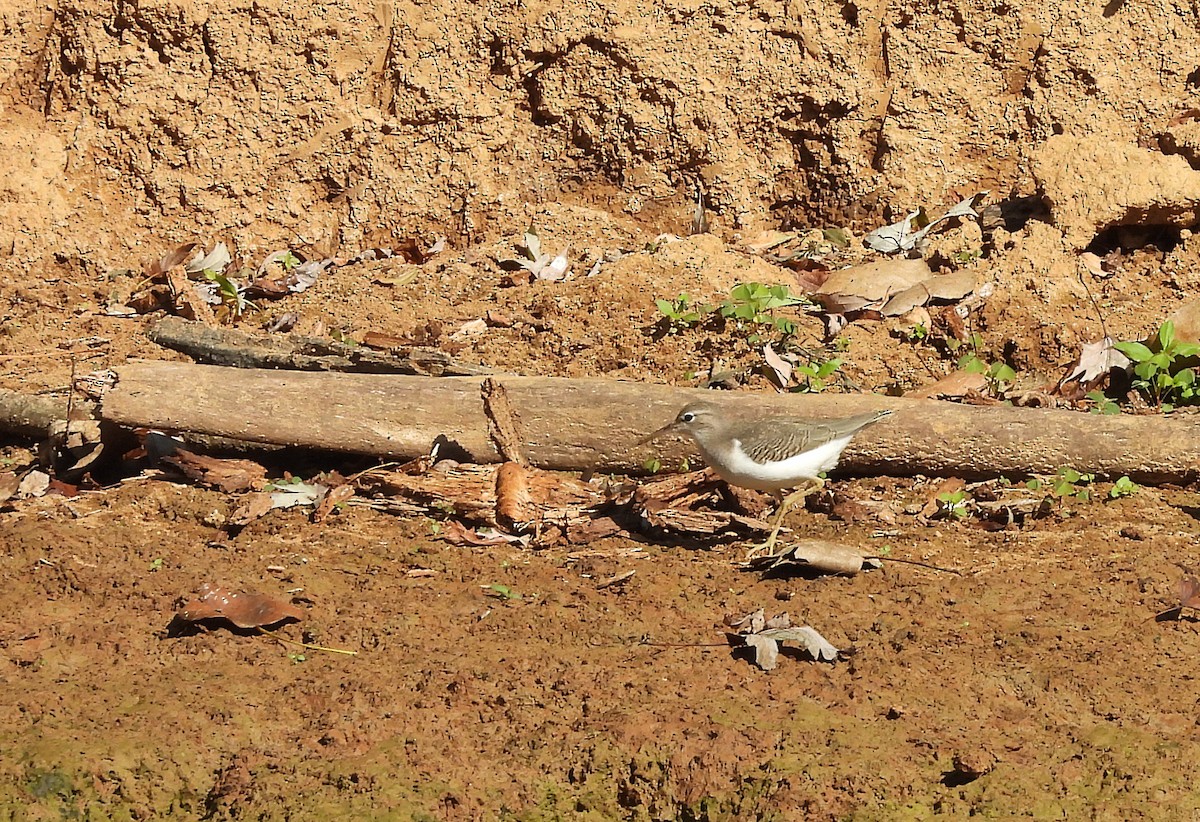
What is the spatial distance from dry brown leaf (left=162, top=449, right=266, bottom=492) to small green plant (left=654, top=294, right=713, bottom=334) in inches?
96.4

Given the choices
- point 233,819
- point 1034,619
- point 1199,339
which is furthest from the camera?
point 1199,339

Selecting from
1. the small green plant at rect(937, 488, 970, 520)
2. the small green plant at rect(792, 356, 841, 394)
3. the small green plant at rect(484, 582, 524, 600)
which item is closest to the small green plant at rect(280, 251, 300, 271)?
the small green plant at rect(792, 356, 841, 394)

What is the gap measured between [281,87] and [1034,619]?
605cm

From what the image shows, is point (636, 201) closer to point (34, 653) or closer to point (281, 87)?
point (281, 87)

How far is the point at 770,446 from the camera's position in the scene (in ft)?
18.5

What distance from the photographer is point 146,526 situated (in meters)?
5.80

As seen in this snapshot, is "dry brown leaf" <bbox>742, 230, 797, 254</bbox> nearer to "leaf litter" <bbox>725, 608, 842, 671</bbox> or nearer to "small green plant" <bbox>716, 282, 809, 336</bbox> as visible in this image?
"small green plant" <bbox>716, 282, 809, 336</bbox>

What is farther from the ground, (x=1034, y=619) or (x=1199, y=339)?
(x=1199, y=339)

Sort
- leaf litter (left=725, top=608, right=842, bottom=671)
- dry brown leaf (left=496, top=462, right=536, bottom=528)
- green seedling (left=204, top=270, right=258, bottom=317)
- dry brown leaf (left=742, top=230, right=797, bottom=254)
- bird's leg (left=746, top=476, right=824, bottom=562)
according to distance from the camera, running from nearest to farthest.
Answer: leaf litter (left=725, top=608, right=842, bottom=671) → bird's leg (left=746, top=476, right=824, bottom=562) → dry brown leaf (left=496, top=462, right=536, bottom=528) → green seedling (left=204, top=270, right=258, bottom=317) → dry brown leaf (left=742, top=230, right=797, bottom=254)

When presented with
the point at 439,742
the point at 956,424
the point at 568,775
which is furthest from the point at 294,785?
the point at 956,424

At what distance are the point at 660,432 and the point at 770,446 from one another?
62 centimetres

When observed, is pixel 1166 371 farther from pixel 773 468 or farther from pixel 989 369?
pixel 773 468

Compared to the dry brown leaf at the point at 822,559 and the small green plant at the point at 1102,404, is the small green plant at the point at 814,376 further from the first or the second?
the dry brown leaf at the point at 822,559

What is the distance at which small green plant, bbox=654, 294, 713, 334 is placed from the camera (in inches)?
286
